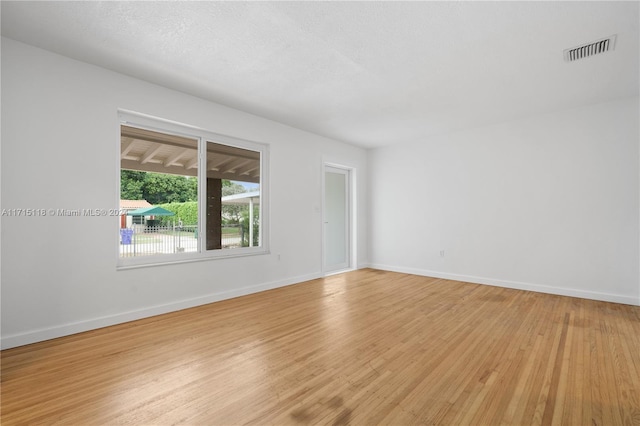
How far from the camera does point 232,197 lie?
15.3ft

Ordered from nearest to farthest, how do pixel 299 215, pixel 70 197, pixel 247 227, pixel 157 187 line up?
pixel 70 197 → pixel 157 187 → pixel 247 227 → pixel 299 215

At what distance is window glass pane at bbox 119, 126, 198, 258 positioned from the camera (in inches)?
141

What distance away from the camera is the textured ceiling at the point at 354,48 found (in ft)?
7.93

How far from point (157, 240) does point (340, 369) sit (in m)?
2.81

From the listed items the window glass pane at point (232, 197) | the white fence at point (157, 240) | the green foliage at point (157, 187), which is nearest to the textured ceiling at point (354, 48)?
the window glass pane at point (232, 197)

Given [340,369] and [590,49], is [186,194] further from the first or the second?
[590,49]

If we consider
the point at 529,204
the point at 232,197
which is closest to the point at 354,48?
the point at 232,197

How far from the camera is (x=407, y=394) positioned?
2008 millimetres

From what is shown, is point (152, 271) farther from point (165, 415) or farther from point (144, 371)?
point (165, 415)

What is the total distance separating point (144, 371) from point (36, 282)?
1.60 metres

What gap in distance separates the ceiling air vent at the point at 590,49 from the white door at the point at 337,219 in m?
4.11

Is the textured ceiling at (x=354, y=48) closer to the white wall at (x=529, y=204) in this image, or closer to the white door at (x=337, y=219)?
the white wall at (x=529, y=204)

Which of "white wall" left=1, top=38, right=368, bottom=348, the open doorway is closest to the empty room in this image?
Answer: "white wall" left=1, top=38, right=368, bottom=348

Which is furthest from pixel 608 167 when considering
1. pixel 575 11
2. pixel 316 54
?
pixel 316 54
